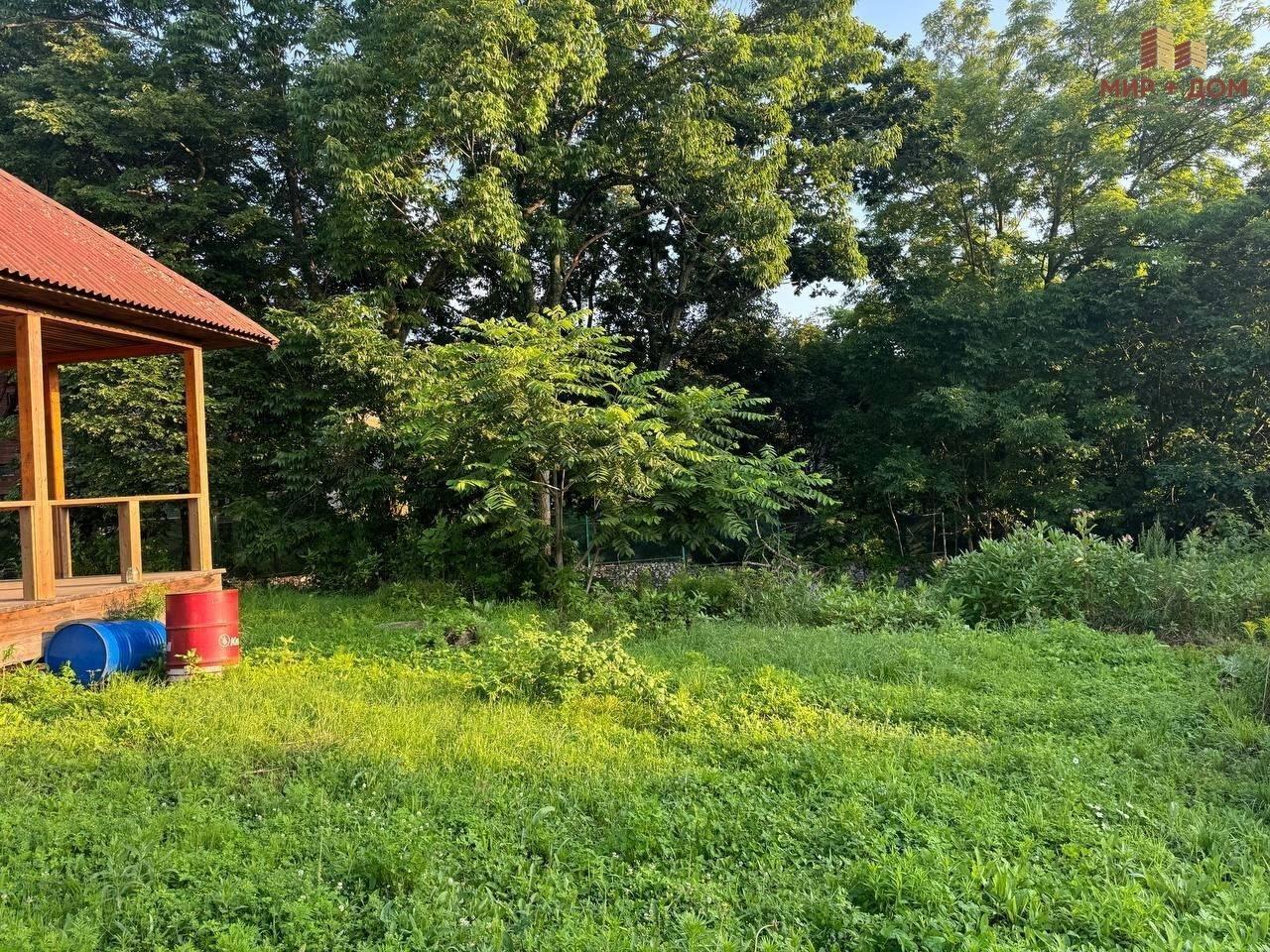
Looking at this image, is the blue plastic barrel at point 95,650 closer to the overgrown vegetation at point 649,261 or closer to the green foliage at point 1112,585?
the overgrown vegetation at point 649,261

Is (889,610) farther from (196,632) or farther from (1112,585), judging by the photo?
(196,632)

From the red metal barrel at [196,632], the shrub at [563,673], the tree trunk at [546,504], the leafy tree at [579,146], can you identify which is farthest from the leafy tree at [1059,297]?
the red metal barrel at [196,632]

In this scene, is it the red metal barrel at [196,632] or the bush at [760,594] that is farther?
the bush at [760,594]

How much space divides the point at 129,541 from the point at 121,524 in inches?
8.0

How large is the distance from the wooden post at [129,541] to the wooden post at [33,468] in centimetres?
99

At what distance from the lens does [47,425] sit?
872 centimetres

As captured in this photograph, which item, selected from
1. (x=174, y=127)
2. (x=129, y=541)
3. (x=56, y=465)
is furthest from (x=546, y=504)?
(x=174, y=127)

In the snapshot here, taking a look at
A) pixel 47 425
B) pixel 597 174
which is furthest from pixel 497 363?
pixel 597 174

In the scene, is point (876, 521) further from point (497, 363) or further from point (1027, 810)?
point (1027, 810)

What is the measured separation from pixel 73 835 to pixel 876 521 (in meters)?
14.8

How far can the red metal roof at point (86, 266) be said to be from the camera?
600cm

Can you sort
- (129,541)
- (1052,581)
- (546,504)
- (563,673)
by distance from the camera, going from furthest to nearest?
(546,504) < (1052,581) < (129,541) < (563,673)

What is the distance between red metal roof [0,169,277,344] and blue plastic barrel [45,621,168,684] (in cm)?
272

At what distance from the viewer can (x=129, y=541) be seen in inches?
290
